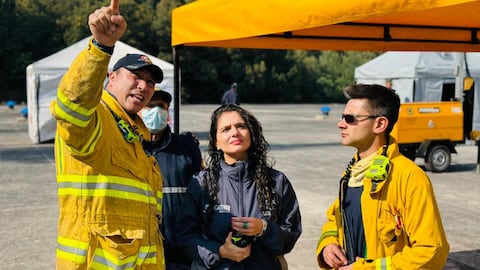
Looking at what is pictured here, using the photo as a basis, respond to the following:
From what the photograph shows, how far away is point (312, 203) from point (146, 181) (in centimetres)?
611

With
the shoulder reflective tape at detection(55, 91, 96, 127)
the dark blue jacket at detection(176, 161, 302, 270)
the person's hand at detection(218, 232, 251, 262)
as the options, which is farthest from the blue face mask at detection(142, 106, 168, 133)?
the shoulder reflective tape at detection(55, 91, 96, 127)

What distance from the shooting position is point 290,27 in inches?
135

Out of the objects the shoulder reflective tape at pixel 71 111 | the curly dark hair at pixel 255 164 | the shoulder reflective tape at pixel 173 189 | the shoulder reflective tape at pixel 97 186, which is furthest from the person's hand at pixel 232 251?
the shoulder reflective tape at pixel 71 111

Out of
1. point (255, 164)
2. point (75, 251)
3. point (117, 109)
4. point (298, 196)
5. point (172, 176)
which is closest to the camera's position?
point (75, 251)

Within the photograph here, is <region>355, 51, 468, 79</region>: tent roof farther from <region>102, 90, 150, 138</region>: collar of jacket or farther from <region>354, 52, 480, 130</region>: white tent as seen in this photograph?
<region>102, 90, 150, 138</region>: collar of jacket

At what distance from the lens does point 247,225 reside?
2.46m

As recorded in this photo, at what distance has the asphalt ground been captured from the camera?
5848 mm

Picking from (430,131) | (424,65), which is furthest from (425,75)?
(430,131)

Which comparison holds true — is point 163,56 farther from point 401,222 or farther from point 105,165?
point 401,222

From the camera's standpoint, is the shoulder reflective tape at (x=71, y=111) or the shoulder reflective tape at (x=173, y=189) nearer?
the shoulder reflective tape at (x=71, y=111)

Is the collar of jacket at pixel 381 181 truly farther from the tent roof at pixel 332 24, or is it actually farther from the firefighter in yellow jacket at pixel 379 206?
the tent roof at pixel 332 24

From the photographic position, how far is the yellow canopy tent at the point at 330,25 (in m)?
3.02

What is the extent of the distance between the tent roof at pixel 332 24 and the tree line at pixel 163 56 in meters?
46.3

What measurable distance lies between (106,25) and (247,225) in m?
1.09
